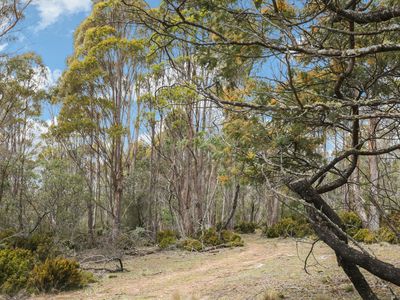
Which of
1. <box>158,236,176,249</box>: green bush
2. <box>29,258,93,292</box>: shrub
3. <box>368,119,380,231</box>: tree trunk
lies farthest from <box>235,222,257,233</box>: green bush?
<box>29,258,93,292</box>: shrub

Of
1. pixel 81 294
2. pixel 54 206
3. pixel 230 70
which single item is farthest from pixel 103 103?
pixel 230 70

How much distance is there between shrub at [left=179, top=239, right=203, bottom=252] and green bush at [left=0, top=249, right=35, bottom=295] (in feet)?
19.6

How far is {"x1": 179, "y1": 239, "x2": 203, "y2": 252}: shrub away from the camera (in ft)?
45.1

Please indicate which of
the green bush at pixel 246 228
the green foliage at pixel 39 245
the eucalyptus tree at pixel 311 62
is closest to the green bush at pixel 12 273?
the green foliage at pixel 39 245

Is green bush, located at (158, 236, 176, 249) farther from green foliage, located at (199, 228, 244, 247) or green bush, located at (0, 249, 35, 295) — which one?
green bush, located at (0, 249, 35, 295)

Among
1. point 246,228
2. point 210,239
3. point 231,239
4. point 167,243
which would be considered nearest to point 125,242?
point 167,243

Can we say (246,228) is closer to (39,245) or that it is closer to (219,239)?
(219,239)

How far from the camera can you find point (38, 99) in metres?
19.4

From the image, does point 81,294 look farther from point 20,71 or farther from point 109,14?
point 20,71

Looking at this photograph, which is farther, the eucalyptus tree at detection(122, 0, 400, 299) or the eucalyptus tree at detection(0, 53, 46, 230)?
the eucalyptus tree at detection(0, 53, 46, 230)

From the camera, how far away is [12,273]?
814cm

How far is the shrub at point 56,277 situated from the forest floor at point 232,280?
0.32m

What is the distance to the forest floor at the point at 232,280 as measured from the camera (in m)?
5.61

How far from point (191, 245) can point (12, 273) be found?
6.83 metres
